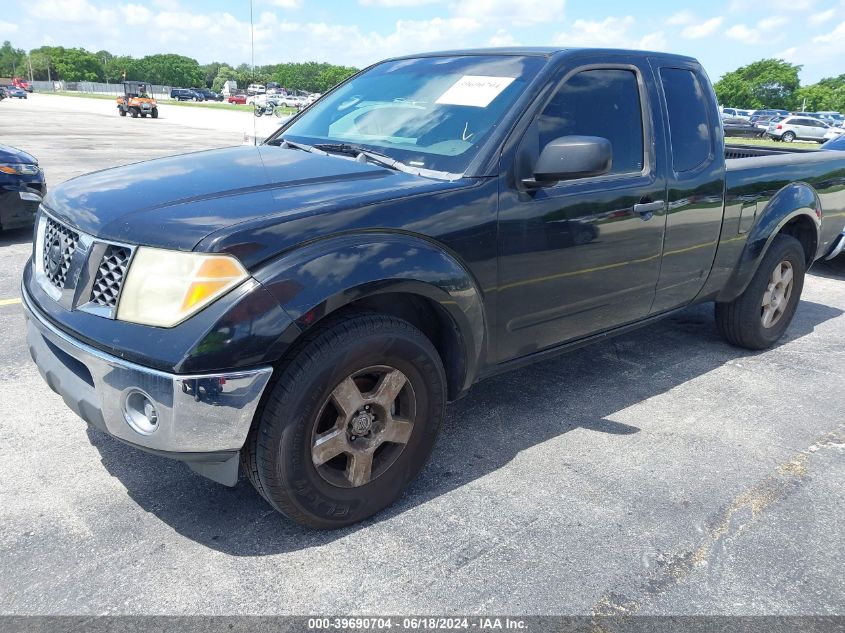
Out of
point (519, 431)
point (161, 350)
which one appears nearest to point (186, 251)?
point (161, 350)

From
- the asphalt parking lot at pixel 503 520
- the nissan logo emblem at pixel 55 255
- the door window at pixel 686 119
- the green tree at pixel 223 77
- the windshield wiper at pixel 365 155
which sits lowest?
the asphalt parking lot at pixel 503 520

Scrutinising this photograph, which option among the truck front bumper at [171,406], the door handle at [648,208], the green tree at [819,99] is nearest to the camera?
the truck front bumper at [171,406]

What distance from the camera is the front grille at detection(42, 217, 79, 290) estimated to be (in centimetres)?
262

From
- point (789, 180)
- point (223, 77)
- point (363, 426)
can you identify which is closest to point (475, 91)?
point (363, 426)

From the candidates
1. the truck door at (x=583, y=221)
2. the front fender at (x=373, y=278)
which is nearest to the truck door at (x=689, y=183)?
the truck door at (x=583, y=221)

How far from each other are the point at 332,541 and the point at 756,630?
1.48m

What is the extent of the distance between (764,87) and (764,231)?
9993 centimetres

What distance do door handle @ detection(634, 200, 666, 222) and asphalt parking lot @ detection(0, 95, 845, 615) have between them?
108cm

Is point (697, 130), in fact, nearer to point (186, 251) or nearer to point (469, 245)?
point (469, 245)

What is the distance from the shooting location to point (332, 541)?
8.81 ft

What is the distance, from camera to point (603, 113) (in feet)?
11.4

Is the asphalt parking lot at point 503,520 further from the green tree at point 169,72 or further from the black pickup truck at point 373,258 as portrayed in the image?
the green tree at point 169,72

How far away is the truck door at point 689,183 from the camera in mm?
3787

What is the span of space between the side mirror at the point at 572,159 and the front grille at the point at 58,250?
1.84 meters
